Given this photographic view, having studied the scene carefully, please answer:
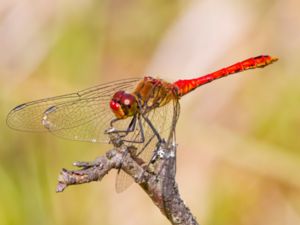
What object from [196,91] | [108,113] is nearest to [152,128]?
[108,113]

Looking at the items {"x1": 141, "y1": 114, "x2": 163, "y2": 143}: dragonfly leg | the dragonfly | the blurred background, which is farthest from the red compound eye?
the blurred background

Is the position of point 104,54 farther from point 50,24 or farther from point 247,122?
point 247,122

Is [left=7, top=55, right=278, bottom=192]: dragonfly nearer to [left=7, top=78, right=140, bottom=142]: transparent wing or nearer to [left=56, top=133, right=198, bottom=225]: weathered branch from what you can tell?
[left=7, top=78, right=140, bottom=142]: transparent wing

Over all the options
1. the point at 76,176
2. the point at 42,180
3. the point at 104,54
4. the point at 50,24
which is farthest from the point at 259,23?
the point at 76,176

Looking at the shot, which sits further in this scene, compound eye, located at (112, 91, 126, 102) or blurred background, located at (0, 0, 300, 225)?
blurred background, located at (0, 0, 300, 225)

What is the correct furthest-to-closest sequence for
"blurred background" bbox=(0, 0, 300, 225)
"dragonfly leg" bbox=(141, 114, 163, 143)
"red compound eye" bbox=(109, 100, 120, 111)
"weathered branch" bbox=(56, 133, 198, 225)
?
"blurred background" bbox=(0, 0, 300, 225) → "red compound eye" bbox=(109, 100, 120, 111) → "dragonfly leg" bbox=(141, 114, 163, 143) → "weathered branch" bbox=(56, 133, 198, 225)

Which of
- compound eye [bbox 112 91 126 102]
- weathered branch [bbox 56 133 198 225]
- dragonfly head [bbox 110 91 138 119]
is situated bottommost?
weathered branch [bbox 56 133 198 225]

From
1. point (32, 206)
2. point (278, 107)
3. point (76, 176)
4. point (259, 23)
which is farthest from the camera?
point (259, 23)

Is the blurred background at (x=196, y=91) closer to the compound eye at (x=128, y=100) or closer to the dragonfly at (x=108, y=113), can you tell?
the dragonfly at (x=108, y=113)

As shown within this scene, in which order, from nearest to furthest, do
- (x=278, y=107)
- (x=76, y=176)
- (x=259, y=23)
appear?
1. (x=76, y=176)
2. (x=278, y=107)
3. (x=259, y=23)
